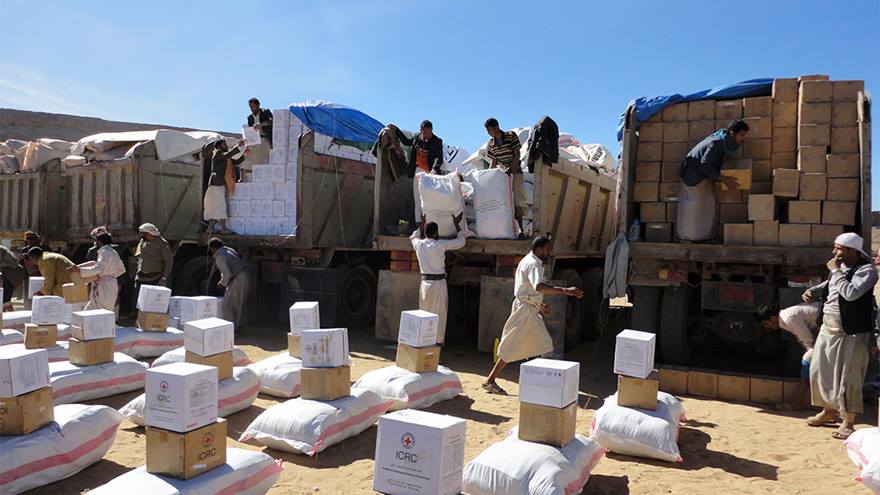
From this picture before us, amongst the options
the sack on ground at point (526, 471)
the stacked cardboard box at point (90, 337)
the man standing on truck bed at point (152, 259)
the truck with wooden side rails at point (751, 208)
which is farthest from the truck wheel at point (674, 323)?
the man standing on truck bed at point (152, 259)

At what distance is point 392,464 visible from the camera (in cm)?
276

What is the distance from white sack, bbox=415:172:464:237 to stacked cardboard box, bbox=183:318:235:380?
114 inches

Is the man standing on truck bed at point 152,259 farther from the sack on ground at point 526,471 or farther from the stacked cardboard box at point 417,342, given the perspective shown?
the sack on ground at point 526,471

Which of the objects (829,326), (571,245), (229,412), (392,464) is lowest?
(229,412)

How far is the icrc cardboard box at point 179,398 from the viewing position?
9.33 feet

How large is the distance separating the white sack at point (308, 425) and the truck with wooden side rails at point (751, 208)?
3.15 m

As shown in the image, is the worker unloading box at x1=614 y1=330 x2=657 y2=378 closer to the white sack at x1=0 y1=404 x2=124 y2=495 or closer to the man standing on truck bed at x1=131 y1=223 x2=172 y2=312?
the white sack at x1=0 y1=404 x2=124 y2=495

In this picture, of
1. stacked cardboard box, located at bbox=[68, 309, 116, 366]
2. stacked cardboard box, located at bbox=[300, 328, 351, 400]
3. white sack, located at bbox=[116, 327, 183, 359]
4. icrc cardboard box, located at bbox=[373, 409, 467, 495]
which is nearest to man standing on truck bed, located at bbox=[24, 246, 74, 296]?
white sack, located at bbox=[116, 327, 183, 359]

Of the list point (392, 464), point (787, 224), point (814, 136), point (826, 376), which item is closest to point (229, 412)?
point (392, 464)

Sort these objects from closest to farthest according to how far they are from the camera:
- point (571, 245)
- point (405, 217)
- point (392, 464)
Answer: point (392, 464) → point (571, 245) → point (405, 217)

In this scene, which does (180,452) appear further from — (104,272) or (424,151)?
(424,151)

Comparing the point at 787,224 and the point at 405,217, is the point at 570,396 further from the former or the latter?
the point at 405,217

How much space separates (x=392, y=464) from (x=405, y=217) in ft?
19.2

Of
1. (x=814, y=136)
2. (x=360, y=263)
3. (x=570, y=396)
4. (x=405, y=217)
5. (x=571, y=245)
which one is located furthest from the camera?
(x=360, y=263)
